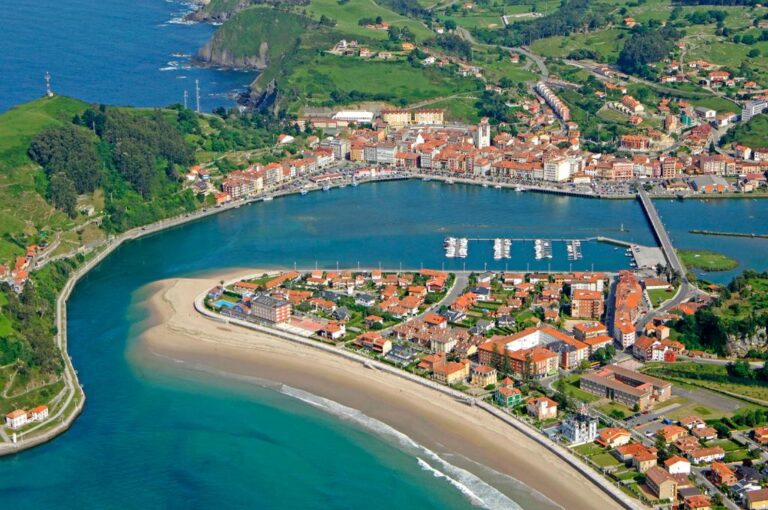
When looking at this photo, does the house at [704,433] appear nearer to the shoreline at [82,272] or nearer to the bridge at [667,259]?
the bridge at [667,259]

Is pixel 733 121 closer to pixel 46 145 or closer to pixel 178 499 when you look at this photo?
pixel 46 145

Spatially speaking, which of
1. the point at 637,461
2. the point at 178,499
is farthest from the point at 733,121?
the point at 178,499

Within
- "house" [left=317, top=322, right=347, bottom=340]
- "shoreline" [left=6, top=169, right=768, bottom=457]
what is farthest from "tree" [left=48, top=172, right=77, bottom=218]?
"house" [left=317, top=322, right=347, bottom=340]

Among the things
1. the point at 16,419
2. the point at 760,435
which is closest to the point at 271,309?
the point at 16,419

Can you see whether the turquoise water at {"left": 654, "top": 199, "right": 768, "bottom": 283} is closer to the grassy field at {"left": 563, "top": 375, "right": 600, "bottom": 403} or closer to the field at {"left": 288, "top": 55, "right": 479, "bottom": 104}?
the grassy field at {"left": 563, "top": 375, "right": 600, "bottom": 403}

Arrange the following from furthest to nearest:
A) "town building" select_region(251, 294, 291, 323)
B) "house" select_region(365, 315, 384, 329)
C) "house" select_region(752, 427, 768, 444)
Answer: "town building" select_region(251, 294, 291, 323)
"house" select_region(365, 315, 384, 329)
"house" select_region(752, 427, 768, 444)

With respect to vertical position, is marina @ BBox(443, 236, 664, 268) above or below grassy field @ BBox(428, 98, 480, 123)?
below
